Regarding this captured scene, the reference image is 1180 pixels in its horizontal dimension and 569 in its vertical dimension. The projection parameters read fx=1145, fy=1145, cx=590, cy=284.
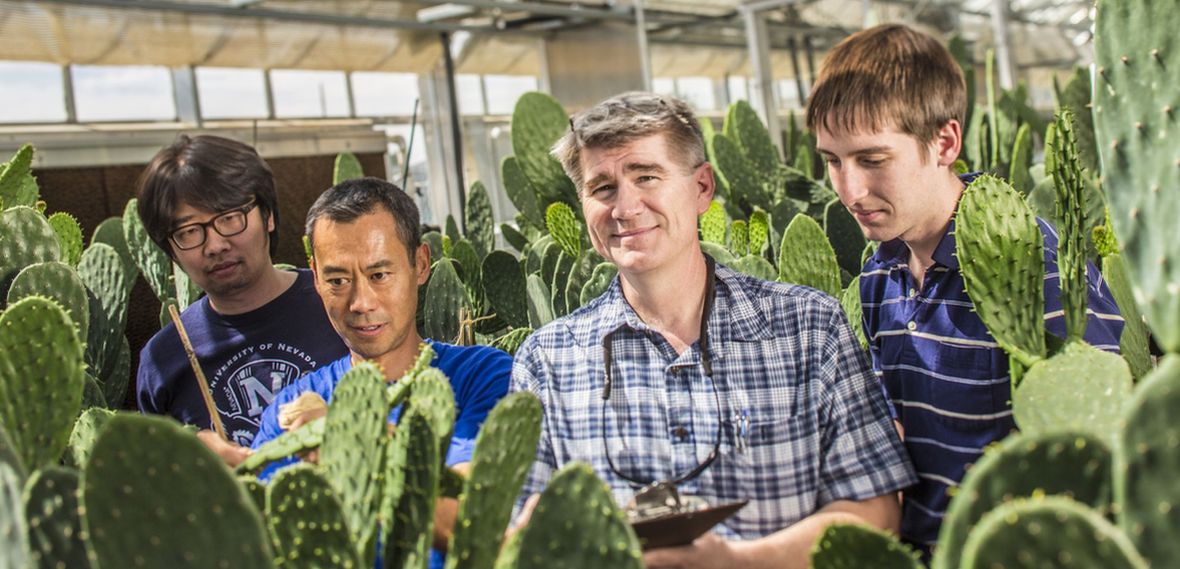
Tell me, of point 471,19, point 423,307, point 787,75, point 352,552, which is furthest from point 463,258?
point 787,75

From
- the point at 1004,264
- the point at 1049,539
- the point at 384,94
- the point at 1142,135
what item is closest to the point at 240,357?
the point at 1004,264

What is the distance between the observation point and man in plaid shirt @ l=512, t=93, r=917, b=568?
1490mm

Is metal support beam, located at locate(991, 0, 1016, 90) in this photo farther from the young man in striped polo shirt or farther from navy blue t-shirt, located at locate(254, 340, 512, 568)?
navy blue t-shirt, located at locate(254, 340, 512, 568)

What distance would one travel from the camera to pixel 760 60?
20.4 ft

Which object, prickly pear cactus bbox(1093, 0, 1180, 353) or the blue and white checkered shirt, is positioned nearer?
prickly pear cactus bbox(1093, 0, 1180, 353)

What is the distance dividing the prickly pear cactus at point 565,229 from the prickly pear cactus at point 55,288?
1.15m

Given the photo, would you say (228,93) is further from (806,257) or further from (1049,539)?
(1049,539)

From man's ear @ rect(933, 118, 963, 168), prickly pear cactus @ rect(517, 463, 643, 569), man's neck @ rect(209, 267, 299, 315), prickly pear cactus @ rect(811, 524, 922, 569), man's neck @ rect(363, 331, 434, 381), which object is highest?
man's ear @ rect(933, 118, 963, 168)

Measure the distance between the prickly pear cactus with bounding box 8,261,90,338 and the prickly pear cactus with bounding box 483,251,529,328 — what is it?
3.76ft

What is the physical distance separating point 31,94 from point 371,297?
5271mm

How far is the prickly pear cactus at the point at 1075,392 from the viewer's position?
1185 mm

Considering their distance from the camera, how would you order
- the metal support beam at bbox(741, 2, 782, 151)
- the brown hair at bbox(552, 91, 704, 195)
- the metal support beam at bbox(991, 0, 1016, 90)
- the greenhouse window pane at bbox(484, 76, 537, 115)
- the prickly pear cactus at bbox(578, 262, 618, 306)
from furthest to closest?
the greenhouse window pane at bbox(484, 76, 537, 115), the metal support beam at bbox(991, 0, 1016, 90), the metal support beam at bbox(741, 2, 782, 151), the prickly pear cactus at bbox(578, 262, 618, 306), the brown hair at bbox(552, 91, 704, 195)

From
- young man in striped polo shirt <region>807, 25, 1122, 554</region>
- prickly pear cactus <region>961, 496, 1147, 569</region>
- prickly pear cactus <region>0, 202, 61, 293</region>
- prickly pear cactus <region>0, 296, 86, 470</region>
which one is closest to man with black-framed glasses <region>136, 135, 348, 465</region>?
prickly pear cactus <region>0, 202, 61, 293</region>

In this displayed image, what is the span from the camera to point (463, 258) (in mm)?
3021
